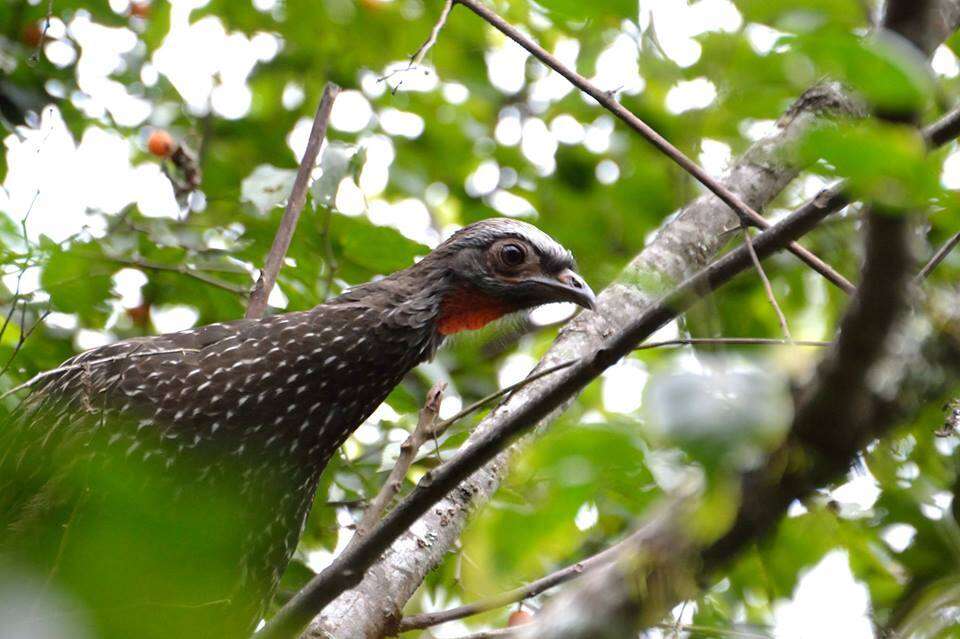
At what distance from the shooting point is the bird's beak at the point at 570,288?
3.64m

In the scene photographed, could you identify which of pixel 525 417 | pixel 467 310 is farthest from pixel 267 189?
pixel 525 417

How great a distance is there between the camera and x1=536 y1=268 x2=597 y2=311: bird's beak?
143 inches

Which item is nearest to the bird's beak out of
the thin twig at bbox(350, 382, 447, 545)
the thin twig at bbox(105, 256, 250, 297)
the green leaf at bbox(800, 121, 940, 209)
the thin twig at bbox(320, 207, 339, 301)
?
the thin twig at bbox(320, 207, 339, 301)

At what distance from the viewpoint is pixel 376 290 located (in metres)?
3.60

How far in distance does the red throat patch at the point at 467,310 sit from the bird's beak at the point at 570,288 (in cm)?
18

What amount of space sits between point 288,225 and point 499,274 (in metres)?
0.70

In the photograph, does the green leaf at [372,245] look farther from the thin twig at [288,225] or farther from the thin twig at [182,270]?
the thin twig at [182,270]

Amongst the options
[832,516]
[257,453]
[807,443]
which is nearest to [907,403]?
[807,443]

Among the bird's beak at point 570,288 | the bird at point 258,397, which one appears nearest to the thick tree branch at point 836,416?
the bird at point 258,397

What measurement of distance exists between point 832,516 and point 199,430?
1635 mm

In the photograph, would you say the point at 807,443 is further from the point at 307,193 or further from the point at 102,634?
the point at 307,193

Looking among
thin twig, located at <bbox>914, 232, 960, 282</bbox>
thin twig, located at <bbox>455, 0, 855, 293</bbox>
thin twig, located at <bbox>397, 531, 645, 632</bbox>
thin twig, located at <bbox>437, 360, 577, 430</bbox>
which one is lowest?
thin twig, located at <bbox>914, 232, 960, 282</bbox>

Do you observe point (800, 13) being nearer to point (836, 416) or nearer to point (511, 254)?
point (836, 416)

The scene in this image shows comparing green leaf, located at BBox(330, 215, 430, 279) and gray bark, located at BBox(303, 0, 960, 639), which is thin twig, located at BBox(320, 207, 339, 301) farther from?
gray bark, located at BBox(303, 0, 960, 639)
